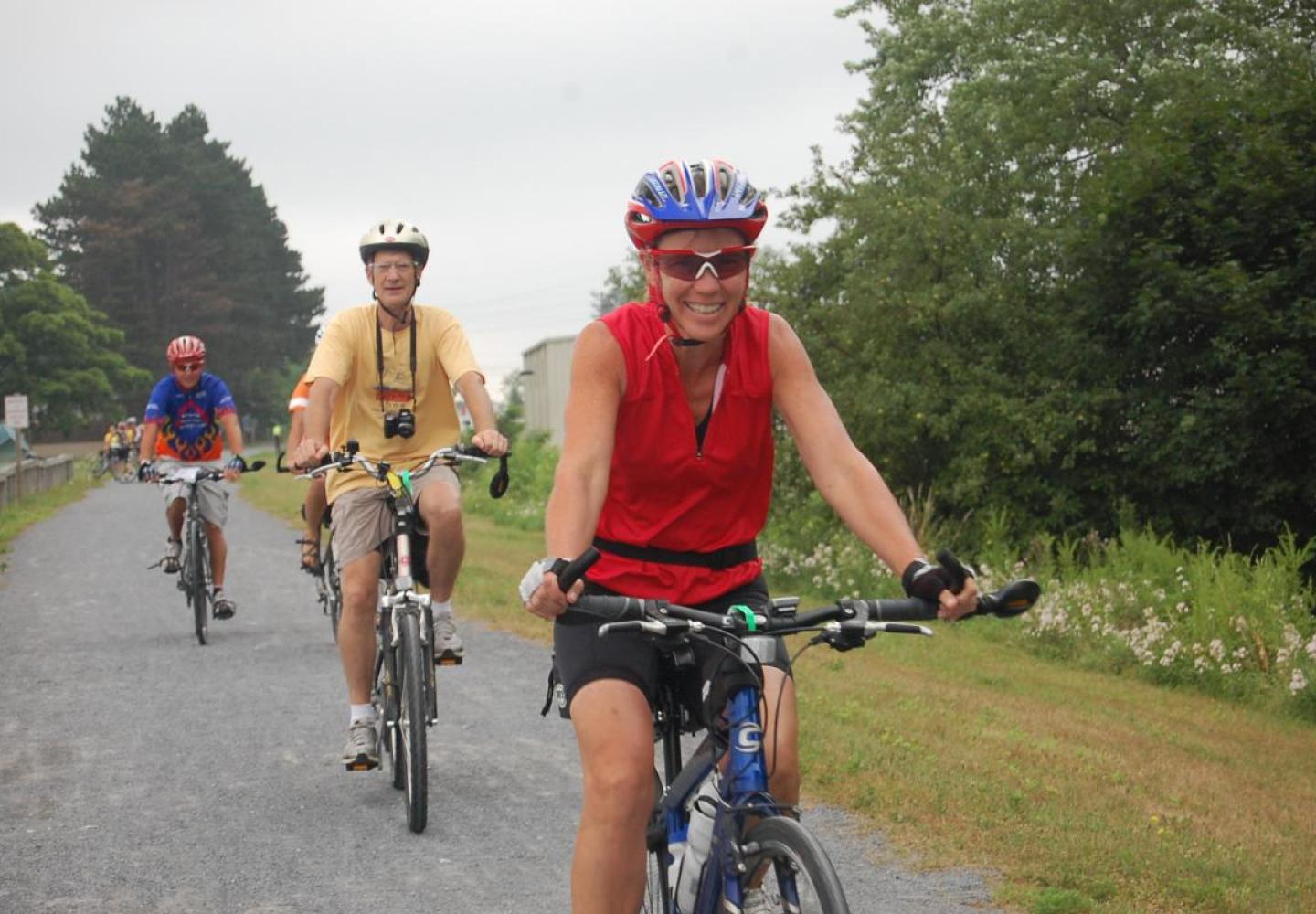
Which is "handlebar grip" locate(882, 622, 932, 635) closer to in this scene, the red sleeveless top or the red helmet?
the red sleeveless top

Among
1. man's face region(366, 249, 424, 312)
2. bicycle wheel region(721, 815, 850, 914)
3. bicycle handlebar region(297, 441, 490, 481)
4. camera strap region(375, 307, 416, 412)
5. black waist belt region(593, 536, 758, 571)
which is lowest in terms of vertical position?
bicycle wheel region(721, 815, 850, 914)

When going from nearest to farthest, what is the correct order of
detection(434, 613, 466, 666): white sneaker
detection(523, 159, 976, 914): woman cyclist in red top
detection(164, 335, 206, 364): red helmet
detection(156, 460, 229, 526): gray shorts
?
detection(523, 159, 976, 914): woman cyclist in red top → detection(434, 613, 466, 666): white sneaker → detection(164, 335, 206, 364): red helmet → detection(156, 460, 229, 526): gray shorts

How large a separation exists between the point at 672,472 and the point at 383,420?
375cm

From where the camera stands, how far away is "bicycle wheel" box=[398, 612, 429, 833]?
6.47m

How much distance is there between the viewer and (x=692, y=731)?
397 cm

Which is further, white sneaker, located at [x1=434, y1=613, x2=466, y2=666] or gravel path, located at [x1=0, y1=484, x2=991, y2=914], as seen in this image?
white sneaker, located at [x1=434, y1=613, x2=466, y2=666]

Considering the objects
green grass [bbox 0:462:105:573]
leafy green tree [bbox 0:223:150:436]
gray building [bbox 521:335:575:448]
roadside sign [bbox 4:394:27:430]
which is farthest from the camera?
leafy green tree [bbox 0:223:150:436]

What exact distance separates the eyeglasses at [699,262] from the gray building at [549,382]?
152 feet

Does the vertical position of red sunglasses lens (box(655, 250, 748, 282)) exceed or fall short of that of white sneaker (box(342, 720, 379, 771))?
it exceeds it

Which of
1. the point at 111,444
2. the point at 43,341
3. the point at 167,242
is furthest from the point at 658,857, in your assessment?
the point at 167,242

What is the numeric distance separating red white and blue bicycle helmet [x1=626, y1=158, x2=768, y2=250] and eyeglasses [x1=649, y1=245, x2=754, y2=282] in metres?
→ 0.05

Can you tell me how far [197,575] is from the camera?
40.3 ft

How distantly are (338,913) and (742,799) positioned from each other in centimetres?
252

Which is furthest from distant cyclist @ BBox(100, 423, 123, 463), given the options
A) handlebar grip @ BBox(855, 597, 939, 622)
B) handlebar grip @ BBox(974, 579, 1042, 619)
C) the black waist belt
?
handlebar grip @ BBox(974, 579, 1042, 619)
